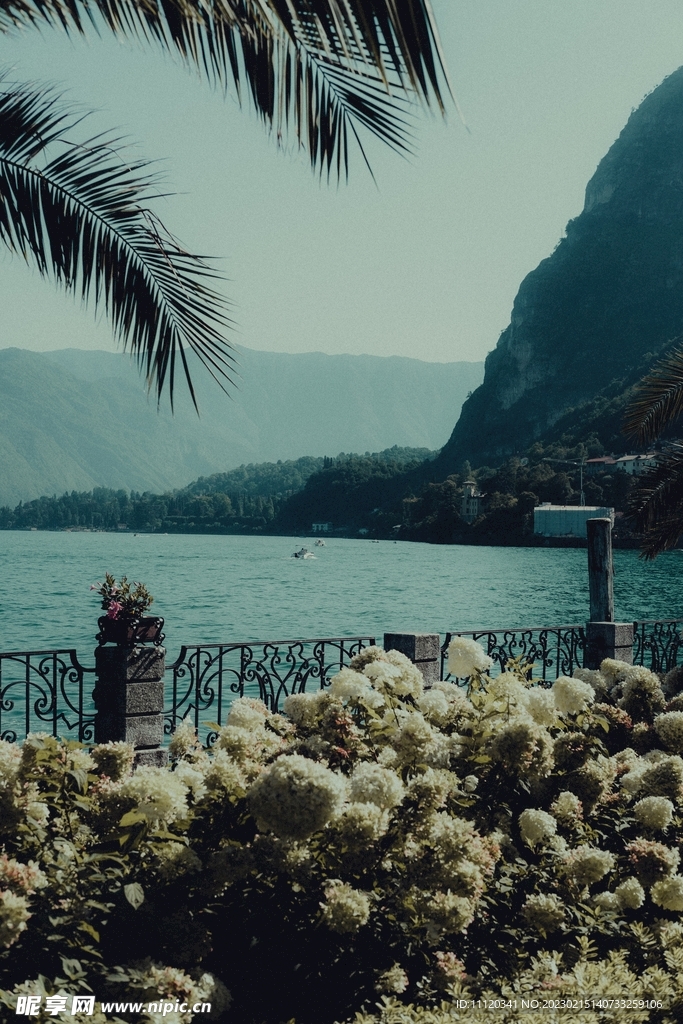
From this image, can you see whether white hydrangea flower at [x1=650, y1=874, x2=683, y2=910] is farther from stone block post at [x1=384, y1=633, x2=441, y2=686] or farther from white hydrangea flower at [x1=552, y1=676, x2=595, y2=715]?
stone block post at [x1=384, y1=633, x2=441, y2=686]

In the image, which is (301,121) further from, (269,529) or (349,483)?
(269,529)

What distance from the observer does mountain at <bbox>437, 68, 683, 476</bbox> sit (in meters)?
142

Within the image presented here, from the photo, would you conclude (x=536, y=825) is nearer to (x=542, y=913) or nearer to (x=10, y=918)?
(x=542, y=913)

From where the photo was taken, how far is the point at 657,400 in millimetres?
11484

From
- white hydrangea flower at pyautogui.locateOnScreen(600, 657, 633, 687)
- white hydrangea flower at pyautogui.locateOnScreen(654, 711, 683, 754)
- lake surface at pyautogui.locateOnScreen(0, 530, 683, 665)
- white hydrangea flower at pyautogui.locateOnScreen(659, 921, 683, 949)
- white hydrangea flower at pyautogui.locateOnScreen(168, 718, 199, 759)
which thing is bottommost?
lake surface at pyautogui.locateOnScreen(0, 530, 683, 665)

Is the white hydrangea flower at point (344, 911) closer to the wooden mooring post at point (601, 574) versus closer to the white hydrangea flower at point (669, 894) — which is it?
the white hydrangea flower at point (669, 894)

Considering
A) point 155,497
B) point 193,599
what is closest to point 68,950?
point 193,599

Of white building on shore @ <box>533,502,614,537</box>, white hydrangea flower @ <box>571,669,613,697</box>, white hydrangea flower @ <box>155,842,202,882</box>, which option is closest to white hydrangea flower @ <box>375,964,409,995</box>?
white hydrangea flower @ <box>155,842,202,882</box>

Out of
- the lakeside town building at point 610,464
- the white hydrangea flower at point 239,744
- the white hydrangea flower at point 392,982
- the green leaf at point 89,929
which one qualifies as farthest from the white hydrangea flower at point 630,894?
the lakeside town building at point 610,464

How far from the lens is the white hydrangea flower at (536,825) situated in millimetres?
3854

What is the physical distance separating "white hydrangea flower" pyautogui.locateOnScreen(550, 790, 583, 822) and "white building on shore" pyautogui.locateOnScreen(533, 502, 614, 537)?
91.4 m

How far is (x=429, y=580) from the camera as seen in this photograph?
236 feet

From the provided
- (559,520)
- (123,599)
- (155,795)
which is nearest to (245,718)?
(155,795)

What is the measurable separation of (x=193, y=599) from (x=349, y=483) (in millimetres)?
87087
